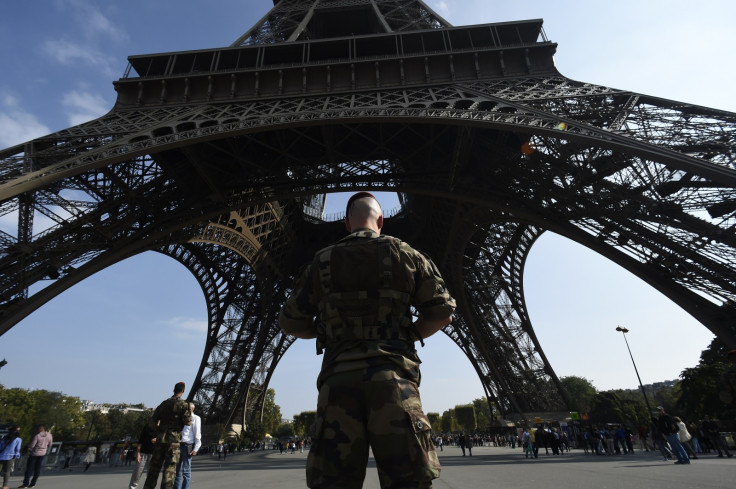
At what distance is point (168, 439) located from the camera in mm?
5094

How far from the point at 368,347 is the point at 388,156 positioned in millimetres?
18169

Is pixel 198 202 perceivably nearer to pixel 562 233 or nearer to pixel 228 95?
pixel 228 95

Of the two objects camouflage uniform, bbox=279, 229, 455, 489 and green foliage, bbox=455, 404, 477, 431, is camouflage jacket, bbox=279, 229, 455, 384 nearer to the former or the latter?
camouflage uniform, bbox=279, 229, 455, 489

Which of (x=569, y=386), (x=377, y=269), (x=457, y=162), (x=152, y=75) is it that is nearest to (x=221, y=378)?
(x=152, y=75)

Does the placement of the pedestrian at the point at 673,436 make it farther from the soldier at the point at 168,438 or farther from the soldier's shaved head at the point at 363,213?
the soldier's shaved head at the point at 363,213

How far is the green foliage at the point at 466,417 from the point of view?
272 ft

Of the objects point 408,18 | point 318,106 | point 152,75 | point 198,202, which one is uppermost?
point 408,18

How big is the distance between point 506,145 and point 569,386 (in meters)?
82.8

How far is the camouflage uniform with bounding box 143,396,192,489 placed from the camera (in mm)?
4980

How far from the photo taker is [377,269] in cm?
185

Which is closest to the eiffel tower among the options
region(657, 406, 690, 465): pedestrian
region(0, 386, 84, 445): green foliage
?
region(657, 406, 690, 465): pedestrian

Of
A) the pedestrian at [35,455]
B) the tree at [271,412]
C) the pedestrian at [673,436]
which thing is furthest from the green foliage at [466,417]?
the pedestrian at [35,455]

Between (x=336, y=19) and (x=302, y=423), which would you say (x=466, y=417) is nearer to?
(x=302, y=423)

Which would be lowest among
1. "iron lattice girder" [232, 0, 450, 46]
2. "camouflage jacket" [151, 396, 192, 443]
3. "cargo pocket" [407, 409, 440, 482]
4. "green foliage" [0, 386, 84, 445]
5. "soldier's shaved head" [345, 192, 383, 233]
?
"cargo pocket" [407, 409, 440, 482]
